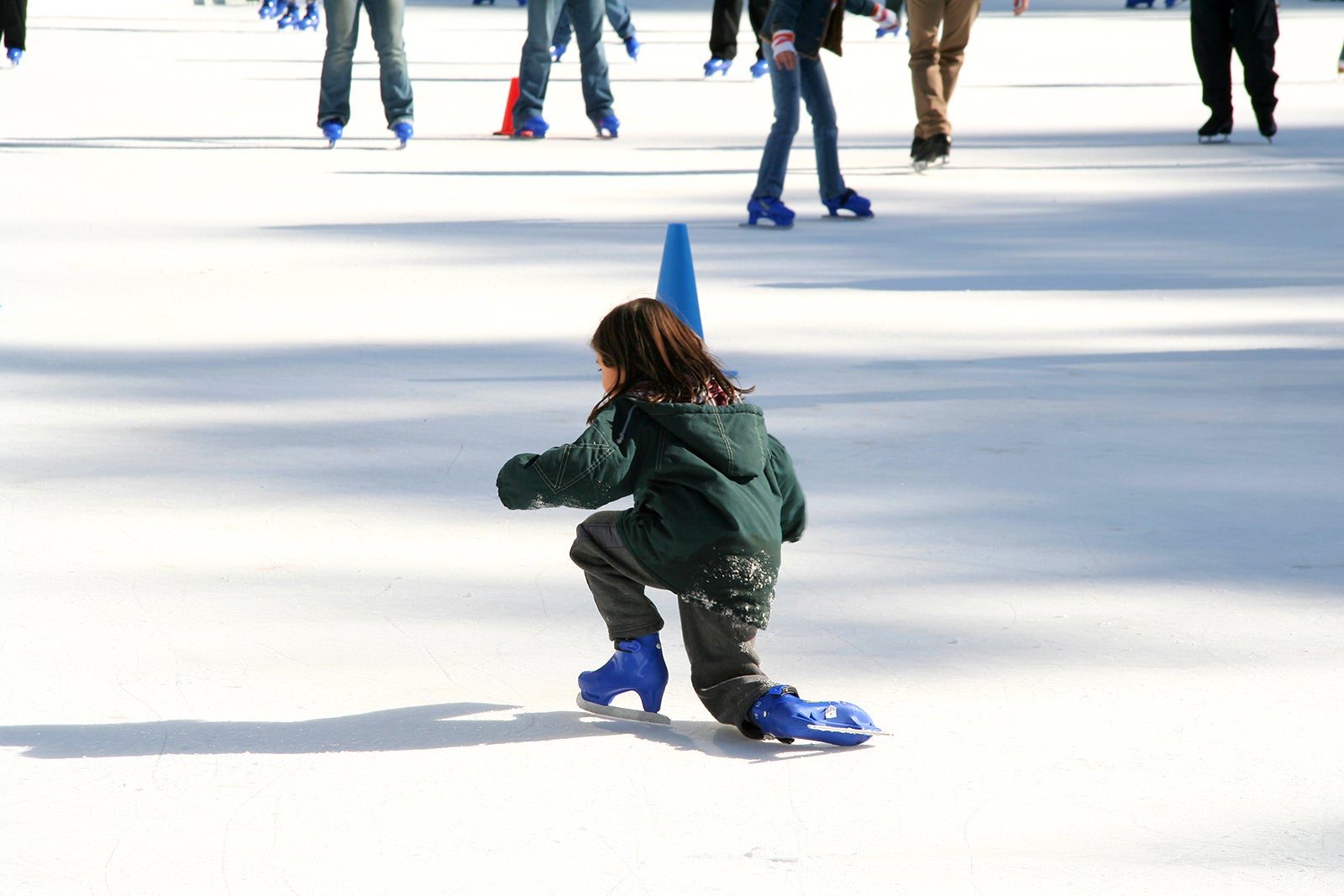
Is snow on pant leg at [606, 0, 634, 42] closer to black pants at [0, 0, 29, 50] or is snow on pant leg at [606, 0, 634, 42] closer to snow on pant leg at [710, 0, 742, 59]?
snow on pant leg at [710, 0, 742, 59]

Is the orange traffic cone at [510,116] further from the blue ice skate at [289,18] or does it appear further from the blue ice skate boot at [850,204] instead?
the blue ice skate at [289,18]

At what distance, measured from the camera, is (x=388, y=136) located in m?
13.3

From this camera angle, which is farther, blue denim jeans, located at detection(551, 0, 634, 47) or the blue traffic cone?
blue denim jeans, located at detection(551, 0, 634, 47)

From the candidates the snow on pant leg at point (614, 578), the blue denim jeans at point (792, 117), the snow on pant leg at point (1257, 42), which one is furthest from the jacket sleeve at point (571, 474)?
the snow on pant leg at point (1257, 42)

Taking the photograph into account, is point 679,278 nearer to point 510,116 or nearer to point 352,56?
point 352,56

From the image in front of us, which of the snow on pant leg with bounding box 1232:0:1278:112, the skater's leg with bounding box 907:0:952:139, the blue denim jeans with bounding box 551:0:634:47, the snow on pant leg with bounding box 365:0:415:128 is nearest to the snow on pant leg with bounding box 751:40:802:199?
the skater's leg with bounding box 907:0:952:139

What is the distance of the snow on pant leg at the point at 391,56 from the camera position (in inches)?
465

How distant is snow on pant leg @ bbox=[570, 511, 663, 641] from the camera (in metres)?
3.05

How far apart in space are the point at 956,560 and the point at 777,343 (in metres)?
2.40

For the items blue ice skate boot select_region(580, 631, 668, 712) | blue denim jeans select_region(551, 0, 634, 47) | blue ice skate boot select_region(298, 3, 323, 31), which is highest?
blue ice skate boot select_region(580, 631, 668, 712)

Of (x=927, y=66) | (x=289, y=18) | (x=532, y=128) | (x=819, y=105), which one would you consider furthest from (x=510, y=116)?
(x=289, y=18)

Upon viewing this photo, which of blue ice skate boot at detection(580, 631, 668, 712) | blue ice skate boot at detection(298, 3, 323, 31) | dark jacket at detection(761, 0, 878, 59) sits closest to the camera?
blue ice skate boot at detection(580, 631, 668, 712)

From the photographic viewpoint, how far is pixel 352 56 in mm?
12008

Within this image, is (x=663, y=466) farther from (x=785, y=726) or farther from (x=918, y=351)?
(x=918, y=351)
